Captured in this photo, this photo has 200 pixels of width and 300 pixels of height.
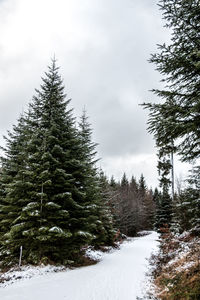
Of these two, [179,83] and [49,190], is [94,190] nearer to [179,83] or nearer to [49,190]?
[49,190]

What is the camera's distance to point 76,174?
38.8 feet

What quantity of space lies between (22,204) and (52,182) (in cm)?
234

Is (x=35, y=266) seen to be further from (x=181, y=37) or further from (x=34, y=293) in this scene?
(x=181, y=37)

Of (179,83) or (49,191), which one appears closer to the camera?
(179,83)

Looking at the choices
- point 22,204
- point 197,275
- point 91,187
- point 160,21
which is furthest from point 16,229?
point 160,21

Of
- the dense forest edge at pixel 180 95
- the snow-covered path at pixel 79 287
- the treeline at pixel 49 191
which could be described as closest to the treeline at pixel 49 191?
the treeline at pixel 49 191

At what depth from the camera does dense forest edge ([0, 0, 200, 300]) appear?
5730 millimetres

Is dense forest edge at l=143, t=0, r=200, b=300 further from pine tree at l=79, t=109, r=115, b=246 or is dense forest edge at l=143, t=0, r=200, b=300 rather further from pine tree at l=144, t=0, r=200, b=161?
pine tree at l=79, t=109, r=115, b=246

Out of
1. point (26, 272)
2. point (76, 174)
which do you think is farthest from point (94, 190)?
point (26, 272)

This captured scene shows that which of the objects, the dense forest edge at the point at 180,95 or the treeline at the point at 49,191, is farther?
the treeline at the point at 49,191

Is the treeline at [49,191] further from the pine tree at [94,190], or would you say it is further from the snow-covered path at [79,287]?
the snow-covered path at [79,287]

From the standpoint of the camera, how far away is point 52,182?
10.7m

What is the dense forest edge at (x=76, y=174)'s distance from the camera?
5.73 m

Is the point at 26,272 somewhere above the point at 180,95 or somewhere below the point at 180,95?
below
